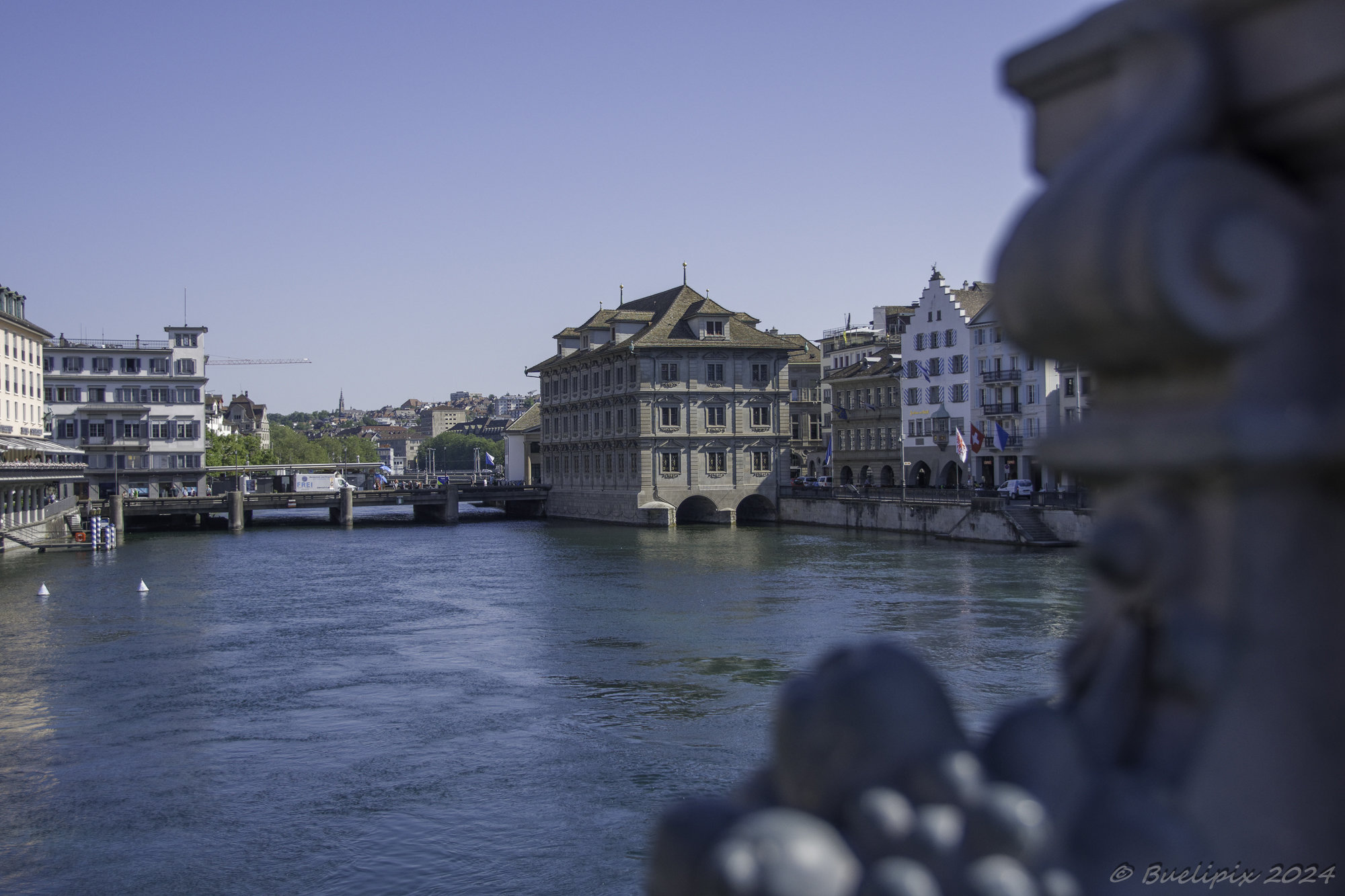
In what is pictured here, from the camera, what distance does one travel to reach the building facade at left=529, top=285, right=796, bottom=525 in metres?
62.2

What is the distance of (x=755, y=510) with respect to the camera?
64.6 meters

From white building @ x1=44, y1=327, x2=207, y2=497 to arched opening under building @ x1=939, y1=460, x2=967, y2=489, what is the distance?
48162mm

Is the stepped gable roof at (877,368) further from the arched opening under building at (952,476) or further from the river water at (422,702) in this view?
the river water at (422,702)

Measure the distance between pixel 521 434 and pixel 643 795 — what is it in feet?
272

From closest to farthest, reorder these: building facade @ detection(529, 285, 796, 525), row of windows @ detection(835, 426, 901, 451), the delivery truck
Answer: building facade @ detection(529, 285, 796, 525), row of windows @ detection(835, 426, 901, 451), the delivery truck

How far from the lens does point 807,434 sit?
3501 inches

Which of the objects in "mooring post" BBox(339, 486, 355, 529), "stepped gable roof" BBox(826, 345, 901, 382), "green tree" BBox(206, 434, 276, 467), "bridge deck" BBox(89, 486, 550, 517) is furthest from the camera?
"green tree" BBox(206, 434, 276, 467)

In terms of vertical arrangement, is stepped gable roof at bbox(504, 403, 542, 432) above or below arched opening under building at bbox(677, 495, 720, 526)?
above

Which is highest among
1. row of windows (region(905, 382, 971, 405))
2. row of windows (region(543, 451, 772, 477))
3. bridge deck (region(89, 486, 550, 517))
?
row of windows (region(905, 382, 971, 405))

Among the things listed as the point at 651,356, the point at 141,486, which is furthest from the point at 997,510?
the point at 141,486

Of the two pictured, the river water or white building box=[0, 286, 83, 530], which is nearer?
the river water

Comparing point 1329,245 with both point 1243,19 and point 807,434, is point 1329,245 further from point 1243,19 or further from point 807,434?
point 807,434

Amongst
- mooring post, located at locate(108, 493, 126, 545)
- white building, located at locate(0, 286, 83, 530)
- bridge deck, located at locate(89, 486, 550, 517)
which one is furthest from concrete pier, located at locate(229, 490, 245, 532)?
white building, located at locate(0, 286, 83, 530)

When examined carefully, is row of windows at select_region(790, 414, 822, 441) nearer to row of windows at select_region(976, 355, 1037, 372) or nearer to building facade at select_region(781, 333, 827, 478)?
building facade at select_region(781, 333, 827, 478)
